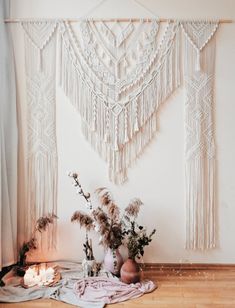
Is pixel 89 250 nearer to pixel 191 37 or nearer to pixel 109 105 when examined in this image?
pixel 109 105

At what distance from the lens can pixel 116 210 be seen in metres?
2.60

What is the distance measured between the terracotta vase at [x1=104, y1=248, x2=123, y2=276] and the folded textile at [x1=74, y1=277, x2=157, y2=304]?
94mm

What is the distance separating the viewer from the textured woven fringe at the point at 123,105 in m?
2.69

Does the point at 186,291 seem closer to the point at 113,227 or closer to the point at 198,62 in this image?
the point at 113,227

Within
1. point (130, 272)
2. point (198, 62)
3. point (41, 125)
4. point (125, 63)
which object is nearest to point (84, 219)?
point (130, 272)

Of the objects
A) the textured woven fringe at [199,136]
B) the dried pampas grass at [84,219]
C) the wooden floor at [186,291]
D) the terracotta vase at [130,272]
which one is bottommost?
the wooden floor at [186,291]

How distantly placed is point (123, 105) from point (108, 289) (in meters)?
1.38

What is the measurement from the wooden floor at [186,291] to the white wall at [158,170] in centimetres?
12

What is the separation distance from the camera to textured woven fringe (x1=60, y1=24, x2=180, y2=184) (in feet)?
8.84

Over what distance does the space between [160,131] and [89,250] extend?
3.59 feet

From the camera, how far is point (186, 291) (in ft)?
7.73

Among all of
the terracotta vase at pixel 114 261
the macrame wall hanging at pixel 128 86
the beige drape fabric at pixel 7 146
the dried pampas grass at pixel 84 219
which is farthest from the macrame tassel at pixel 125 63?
the terracotta vase at pixel 114 261

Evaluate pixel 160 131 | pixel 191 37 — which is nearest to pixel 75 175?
pixel 160 131

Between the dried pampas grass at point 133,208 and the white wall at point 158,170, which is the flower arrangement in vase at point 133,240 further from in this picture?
the white wall at point 158,170
